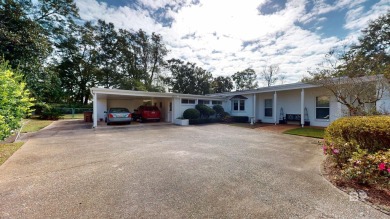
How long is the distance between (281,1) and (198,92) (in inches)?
1091

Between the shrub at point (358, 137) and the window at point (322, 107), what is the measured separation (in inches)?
354

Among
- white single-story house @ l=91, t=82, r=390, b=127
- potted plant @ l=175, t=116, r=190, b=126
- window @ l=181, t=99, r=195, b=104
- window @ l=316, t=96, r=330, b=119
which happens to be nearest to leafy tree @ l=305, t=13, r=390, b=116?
white single-story house @ l=91, t=82, r=390, b=127

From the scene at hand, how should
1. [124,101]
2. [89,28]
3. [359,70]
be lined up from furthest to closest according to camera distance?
[89,28], [124,101], [359,70]

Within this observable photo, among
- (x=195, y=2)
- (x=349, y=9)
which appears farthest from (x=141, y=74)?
(x=349, y=9)

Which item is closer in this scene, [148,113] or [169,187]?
[169,187]

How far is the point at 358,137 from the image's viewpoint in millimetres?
3957

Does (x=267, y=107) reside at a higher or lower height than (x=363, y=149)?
higher

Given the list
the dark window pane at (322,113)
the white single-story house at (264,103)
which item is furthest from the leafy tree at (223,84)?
the dark window pane at (322,113)

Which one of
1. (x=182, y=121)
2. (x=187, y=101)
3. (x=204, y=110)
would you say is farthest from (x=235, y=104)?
(x=182, y=121)

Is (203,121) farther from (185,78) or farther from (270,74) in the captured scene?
(270,74)

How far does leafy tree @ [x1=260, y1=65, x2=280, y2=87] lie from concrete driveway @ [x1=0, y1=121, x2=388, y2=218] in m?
30.3

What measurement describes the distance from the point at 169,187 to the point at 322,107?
43.6ft

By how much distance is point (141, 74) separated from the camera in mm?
28391

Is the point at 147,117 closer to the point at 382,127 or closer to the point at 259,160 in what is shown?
the point at 259,160
